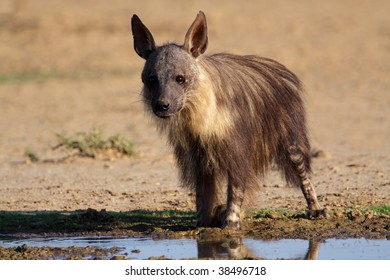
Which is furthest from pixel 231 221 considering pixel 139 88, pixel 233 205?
pixel 139 88

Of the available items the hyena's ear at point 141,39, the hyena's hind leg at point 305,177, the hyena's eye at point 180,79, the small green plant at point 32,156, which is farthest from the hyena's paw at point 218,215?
the small green plant at point 32,156

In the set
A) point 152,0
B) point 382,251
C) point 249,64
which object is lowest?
point 382,251

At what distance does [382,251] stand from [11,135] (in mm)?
9204

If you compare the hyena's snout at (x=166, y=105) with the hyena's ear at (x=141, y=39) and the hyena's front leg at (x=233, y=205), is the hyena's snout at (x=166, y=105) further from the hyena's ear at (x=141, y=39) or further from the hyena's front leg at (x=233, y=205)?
the hyena's front leg at (x=233, y=205)

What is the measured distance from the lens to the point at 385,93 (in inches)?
723

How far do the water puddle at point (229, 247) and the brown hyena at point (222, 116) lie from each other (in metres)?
0.49

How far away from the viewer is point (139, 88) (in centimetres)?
1952

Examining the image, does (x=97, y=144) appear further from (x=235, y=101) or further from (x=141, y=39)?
(x=235, y=101)

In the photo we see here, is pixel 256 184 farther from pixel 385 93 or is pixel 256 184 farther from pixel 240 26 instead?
pixel 240 26

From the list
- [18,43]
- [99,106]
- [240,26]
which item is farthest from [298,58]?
[18,43]

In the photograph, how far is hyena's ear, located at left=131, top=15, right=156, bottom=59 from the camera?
8.05 meters

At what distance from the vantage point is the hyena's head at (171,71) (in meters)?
7.57

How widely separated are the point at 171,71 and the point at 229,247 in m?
1.46

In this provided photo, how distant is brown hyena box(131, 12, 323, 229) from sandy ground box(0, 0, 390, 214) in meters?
0.44
